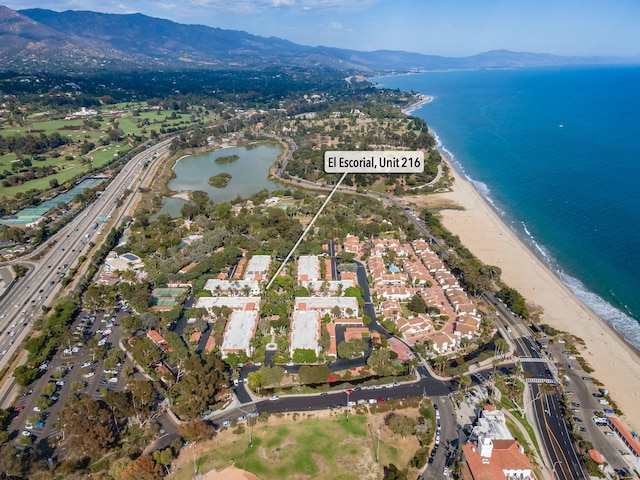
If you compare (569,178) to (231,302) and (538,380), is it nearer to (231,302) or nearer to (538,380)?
(538,380)

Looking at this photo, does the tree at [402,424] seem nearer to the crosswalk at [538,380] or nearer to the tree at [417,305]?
the crosswalk at [538,380]

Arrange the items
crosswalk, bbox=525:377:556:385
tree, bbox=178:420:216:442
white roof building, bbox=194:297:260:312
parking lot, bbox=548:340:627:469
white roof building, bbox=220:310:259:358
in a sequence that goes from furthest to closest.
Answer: white roof building, bbox=194:297:260:312
white roof building, bbox=220:310:259:358
crosswalk, bbox=525:377:556:385
parking lot, bbox=548:340:627:469
tree, bbox=178:420:216:442

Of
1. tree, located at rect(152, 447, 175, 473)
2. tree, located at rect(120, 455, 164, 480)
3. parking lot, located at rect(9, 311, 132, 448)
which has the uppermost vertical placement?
tree, located at rect(120, 455, 164, 480)

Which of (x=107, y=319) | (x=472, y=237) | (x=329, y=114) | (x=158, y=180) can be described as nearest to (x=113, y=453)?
(x=107, y=319)

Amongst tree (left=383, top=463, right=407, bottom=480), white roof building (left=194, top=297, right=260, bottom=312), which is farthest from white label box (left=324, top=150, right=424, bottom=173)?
white roof building (left=194, top=297, right=260, bottom=312)

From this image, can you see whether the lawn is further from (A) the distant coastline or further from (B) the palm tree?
(A) the distant coastline

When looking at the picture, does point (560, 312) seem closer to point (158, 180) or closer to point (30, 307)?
point (30, 307)

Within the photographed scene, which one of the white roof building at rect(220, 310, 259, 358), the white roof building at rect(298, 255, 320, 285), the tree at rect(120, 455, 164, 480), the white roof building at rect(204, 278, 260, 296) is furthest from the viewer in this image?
the white roof building at rect(298, 255, 320, 285)
